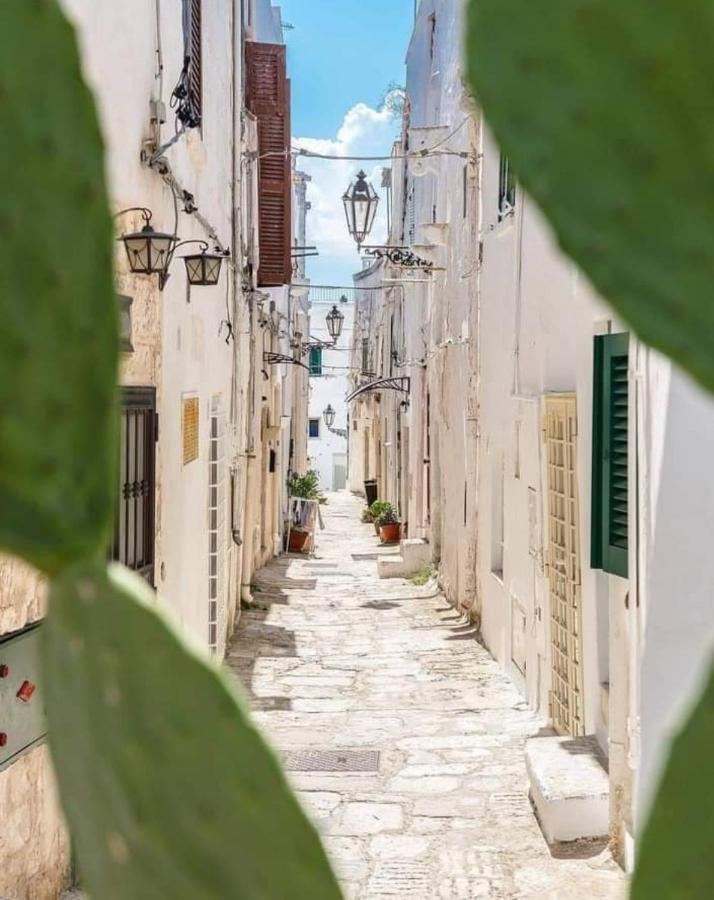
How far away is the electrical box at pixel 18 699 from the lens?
378cm

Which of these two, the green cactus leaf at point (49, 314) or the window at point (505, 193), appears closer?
the green cactus leaf at point (49, 314)

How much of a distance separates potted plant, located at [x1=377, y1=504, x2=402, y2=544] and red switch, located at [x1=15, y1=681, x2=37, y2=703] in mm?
17232

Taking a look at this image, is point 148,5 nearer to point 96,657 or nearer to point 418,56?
point 96,657

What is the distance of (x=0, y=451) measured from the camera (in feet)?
2.71

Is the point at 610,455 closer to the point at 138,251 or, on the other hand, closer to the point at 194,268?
the point at 138,251

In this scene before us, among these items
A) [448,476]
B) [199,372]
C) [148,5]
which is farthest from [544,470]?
[448,476]

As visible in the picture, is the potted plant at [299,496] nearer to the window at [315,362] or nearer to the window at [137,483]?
the window at [137,483]

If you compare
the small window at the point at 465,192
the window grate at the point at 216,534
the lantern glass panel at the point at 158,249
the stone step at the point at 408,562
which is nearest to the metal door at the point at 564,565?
the lantern glass panel at the point at 158,249

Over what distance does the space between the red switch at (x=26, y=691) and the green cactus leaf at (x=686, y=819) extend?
11.3 ft

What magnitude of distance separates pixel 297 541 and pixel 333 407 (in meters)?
29.2

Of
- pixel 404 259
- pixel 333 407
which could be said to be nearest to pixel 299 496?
pixel 404 259

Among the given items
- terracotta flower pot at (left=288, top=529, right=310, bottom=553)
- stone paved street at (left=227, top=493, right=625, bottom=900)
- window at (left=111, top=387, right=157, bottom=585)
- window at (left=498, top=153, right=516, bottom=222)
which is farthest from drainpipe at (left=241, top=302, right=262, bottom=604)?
window at (left=111, top=387, right=157, bottom=585)

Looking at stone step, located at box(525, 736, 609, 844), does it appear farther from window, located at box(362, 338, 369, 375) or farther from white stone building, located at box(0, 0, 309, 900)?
window, located at box(362, 338, 369, 375)

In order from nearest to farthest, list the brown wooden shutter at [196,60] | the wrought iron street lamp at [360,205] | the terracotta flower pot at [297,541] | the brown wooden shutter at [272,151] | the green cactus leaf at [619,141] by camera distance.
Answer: the green cactus leaf at [619,141] → the brown wooden shutter at [196,60] → the wrought iron street lamp at [360,205] → the brown wooden shutter at [272,151] → the terracotta flower pot at [297,541]
